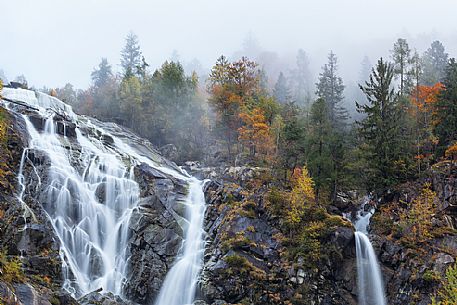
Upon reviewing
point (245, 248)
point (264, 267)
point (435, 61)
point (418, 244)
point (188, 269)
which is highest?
point (435, 61)

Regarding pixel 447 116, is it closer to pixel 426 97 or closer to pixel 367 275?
pixel 426 97

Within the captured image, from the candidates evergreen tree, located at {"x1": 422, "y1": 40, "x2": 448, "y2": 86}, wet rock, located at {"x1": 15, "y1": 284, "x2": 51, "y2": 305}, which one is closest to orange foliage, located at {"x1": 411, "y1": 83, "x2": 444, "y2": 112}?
evergreen tree, located at {"x1": 422, "y1": 40, "x2": 448, "y2": 86}

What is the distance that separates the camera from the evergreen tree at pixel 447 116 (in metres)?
34.1

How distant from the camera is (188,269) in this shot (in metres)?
28.8

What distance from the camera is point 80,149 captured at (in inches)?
1540

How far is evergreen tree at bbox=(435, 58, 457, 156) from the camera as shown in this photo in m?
34.1

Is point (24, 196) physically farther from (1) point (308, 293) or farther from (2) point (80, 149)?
(1) point (308, 293)

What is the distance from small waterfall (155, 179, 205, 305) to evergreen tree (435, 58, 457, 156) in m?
21.9

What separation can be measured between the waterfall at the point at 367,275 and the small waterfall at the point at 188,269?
1150cm

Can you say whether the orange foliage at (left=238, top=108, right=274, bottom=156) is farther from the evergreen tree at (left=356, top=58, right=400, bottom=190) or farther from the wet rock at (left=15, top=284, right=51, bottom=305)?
the wet rock at (left=15, top=284, right=51, bottom=305)

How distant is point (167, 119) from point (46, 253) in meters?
31.7

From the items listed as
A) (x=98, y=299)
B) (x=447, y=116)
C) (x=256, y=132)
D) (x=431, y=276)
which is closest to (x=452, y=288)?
(x=431, y=276)

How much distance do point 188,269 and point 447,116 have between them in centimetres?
2534

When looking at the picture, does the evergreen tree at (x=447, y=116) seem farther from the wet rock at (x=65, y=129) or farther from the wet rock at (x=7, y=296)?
the wet rock at (x=65, y=129)
